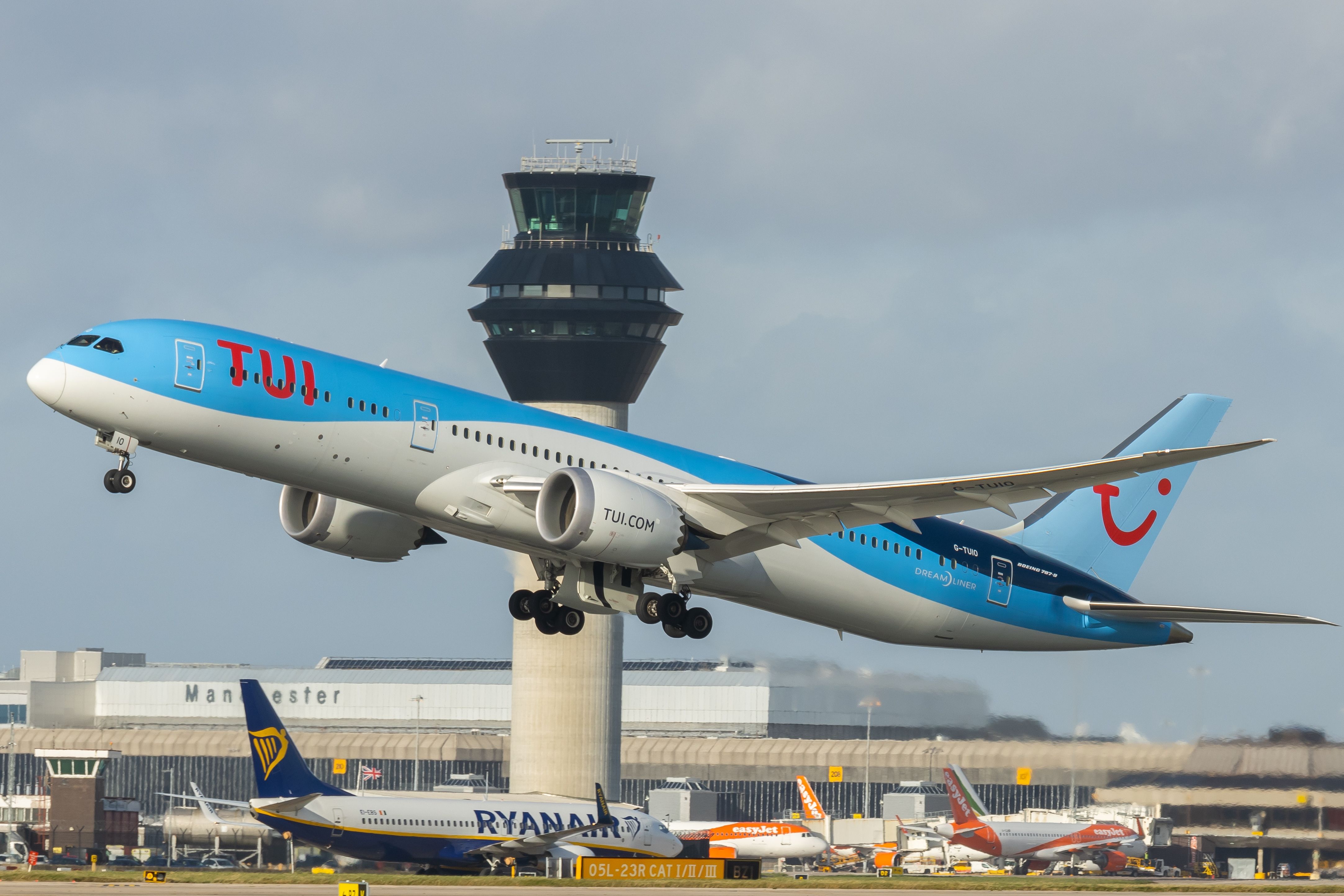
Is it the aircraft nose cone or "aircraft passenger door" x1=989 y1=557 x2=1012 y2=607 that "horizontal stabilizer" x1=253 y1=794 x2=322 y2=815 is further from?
the aircraft nose cone

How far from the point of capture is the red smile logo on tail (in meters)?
49.9

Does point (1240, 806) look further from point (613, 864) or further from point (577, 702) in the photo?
point (577, 702)

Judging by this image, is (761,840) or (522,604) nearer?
(522,604)

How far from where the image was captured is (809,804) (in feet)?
301

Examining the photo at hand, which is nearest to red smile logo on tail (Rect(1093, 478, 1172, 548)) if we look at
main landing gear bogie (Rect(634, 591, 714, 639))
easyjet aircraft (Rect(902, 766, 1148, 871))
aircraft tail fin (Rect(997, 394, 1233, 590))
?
aircraft tail fin (Rect(997, 394, 1233, 590))

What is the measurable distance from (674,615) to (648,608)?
2.07ft

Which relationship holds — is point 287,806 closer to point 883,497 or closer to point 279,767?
point 279,767

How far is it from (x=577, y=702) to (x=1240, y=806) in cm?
5092

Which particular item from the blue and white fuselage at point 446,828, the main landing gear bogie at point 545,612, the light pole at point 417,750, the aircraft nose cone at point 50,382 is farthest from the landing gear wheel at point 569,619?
the light pole at point 417,750

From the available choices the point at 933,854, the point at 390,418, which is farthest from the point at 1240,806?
the point at 390,418

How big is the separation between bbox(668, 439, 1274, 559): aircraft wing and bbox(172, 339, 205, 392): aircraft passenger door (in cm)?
1102

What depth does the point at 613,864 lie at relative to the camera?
195 feet

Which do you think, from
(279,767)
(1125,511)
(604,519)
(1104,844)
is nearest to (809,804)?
(1104,844)

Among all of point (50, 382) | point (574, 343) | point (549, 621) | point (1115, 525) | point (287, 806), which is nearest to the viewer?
point (50, 382)
